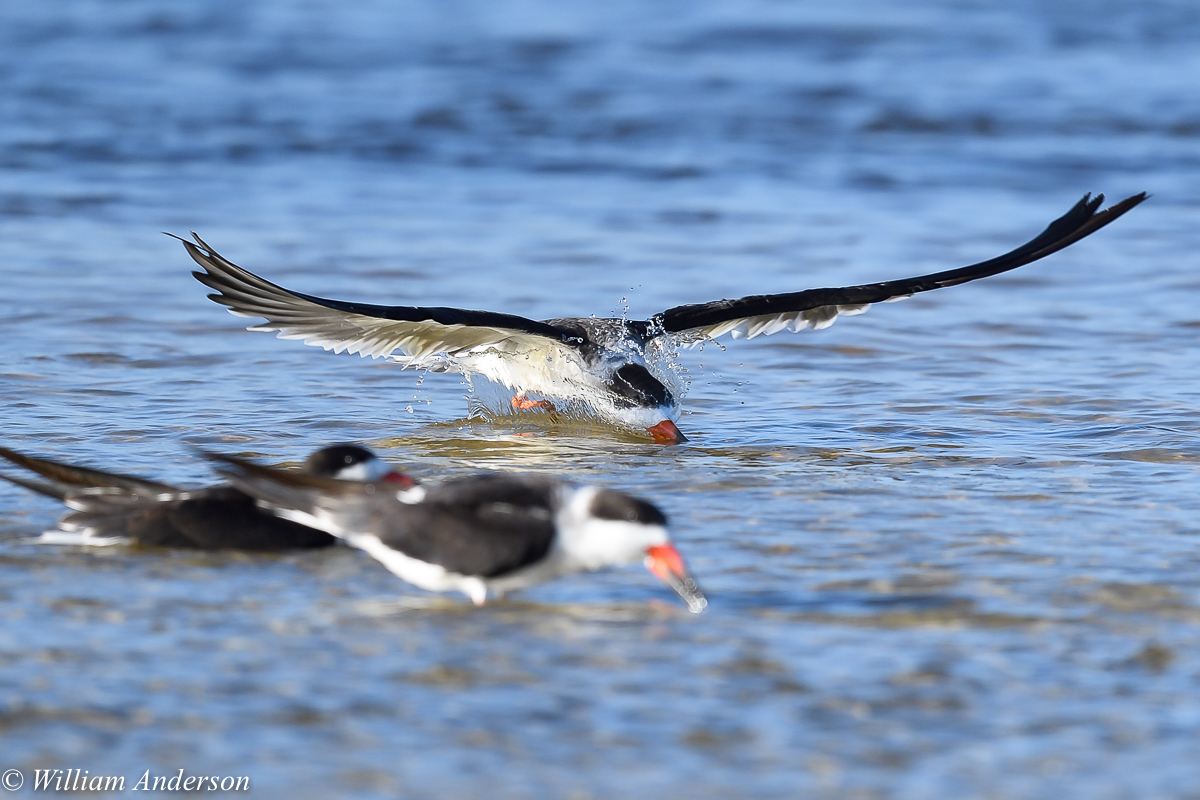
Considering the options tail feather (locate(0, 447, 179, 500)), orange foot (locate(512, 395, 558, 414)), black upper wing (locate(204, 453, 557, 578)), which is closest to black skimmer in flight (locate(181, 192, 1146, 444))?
orange foot (locate(512, 395, 558, 414))

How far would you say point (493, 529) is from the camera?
4777mm

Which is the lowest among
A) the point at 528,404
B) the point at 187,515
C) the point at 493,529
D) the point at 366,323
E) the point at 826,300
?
the point at 187,515

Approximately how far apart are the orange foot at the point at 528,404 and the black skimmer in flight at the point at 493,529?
3.43 m

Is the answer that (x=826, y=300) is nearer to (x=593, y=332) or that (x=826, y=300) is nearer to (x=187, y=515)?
(x=593, y=332)

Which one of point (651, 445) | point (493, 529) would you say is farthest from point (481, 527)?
point (651, 445)

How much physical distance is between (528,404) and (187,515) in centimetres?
328

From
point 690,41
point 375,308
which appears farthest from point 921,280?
point 690,41

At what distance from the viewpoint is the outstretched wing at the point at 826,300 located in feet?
26.6

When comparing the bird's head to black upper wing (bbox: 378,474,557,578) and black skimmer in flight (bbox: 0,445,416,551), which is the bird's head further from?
black upper wing (bbox: 378,474,557,578)

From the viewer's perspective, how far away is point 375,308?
7.19 m

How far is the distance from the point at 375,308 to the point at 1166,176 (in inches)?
437

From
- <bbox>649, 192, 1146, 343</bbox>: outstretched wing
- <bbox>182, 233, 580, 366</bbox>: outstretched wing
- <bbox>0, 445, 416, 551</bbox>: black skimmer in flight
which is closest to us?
<bbox>0, 445, 416, 551</bbox>: black skimmer in flight

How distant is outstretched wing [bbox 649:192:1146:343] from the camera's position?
26.6 ft

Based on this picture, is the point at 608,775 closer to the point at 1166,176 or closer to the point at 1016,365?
the point at 1016,365
